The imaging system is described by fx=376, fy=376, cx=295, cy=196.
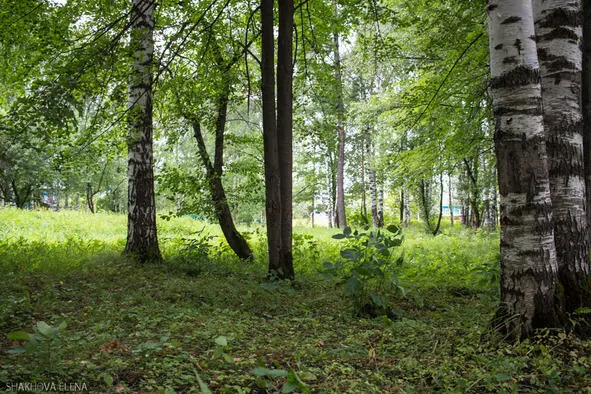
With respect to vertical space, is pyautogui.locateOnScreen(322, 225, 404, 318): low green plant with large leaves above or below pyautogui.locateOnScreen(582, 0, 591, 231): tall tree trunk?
below

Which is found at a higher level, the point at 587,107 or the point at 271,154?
the point at 587,107

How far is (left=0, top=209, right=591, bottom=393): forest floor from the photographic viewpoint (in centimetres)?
237

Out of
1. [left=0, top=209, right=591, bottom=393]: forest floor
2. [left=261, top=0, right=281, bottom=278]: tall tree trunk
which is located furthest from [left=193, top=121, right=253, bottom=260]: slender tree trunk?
[left=261, top=0, right=281, bottom=278]: tall tree trunk

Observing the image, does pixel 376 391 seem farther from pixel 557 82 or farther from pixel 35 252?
pixel 35 252

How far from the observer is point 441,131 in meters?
8.68

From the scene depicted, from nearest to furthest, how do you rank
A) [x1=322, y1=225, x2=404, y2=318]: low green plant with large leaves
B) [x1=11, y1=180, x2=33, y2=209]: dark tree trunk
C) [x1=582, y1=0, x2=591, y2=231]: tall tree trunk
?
[x1=322, y1=225, x2=404, y2=318]: low green plant with large leaves, [x1=582, y1=0, x2=591, y2=231]: tall tree trunk, [x1=11, y1=180, x2=33, y2=209]: dark tree trunk

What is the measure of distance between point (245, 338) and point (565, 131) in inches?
139

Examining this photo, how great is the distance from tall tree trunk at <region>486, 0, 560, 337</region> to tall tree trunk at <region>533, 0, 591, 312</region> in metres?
0.40

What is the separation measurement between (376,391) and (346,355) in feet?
2.06

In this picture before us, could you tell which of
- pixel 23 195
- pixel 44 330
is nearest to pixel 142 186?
pixel 44 330

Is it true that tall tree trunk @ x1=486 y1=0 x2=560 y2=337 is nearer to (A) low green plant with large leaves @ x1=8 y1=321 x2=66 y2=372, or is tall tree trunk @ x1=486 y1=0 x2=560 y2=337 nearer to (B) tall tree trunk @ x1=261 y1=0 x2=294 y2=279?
(A) low green plant with large leaves @ x1=8 y1=321 x2=66 y2=372

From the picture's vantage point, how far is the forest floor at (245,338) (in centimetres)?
237

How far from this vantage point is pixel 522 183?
9.99ft

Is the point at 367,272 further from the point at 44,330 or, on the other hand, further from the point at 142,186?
the point at 142,186
